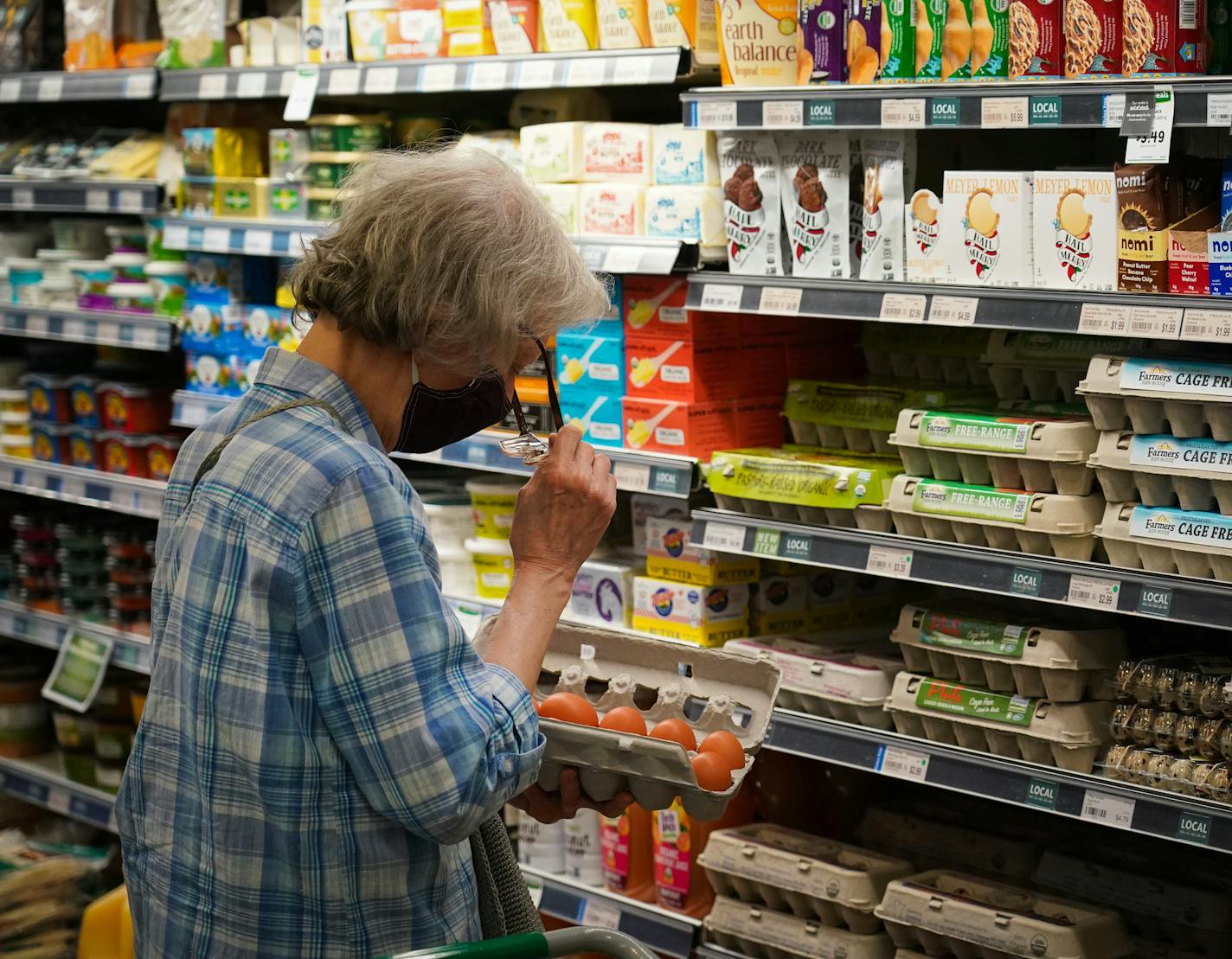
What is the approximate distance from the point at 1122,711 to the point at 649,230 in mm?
1267

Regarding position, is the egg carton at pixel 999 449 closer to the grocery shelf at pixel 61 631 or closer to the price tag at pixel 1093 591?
the price tag at pixel 1093 591

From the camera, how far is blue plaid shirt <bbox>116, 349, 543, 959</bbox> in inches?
59.1

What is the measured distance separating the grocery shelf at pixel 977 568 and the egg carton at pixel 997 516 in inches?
1.3

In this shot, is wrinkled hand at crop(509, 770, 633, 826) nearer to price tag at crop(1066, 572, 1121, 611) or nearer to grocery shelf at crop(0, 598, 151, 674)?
price tag at crop(1066, 572, 1121, 611)

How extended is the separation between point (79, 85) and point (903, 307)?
270 centimetres

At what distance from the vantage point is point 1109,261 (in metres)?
2.37

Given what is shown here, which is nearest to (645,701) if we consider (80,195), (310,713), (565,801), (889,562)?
(565,801)

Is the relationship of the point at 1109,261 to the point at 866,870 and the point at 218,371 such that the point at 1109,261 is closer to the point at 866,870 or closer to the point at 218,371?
the point at 866,870

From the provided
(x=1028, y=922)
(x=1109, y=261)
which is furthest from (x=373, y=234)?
(x=1028, y=922)

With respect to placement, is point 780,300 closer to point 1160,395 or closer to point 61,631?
point 1160,395

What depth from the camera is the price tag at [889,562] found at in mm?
2660

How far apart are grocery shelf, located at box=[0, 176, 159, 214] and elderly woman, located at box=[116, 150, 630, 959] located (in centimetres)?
260

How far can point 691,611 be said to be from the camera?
3109 mm

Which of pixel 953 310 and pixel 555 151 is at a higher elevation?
pixel 555 151
